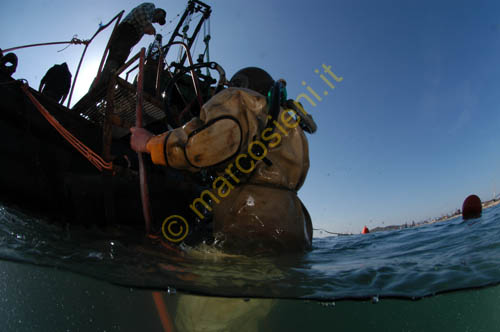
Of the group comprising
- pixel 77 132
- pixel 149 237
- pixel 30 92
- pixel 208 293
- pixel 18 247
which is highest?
pixel 30 92

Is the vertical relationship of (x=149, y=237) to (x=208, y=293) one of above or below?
above

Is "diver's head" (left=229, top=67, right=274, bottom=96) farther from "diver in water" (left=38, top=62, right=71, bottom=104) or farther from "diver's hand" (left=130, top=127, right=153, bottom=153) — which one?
"diver in water" (left=38, top=62, right=71, bottom=104)

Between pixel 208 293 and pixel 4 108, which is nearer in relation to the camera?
pixel 208 293

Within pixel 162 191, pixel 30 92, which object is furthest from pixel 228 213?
pixel 30 92

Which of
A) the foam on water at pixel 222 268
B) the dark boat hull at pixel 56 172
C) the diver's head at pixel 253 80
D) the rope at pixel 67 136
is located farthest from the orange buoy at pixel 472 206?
the rope at pixel 67 136

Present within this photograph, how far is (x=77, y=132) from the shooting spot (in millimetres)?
3145

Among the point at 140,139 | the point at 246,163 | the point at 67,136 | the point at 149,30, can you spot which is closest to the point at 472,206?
the point at 246,163

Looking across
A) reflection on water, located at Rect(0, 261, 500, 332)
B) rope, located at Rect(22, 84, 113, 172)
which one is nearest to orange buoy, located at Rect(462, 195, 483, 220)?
reflection on water, located at Rect(0, 261, 500, 332)

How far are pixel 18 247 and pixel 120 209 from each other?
1392 millimetres

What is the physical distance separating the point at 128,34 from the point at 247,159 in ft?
13.8

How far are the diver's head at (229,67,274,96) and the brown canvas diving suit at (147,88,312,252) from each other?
33 cm

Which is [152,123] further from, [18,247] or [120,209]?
[18,247]

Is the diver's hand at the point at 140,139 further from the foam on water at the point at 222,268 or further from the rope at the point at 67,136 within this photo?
the foam on water at the point at 222,268

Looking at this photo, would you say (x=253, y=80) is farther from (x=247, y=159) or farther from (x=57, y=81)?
(x=57, y=81)
